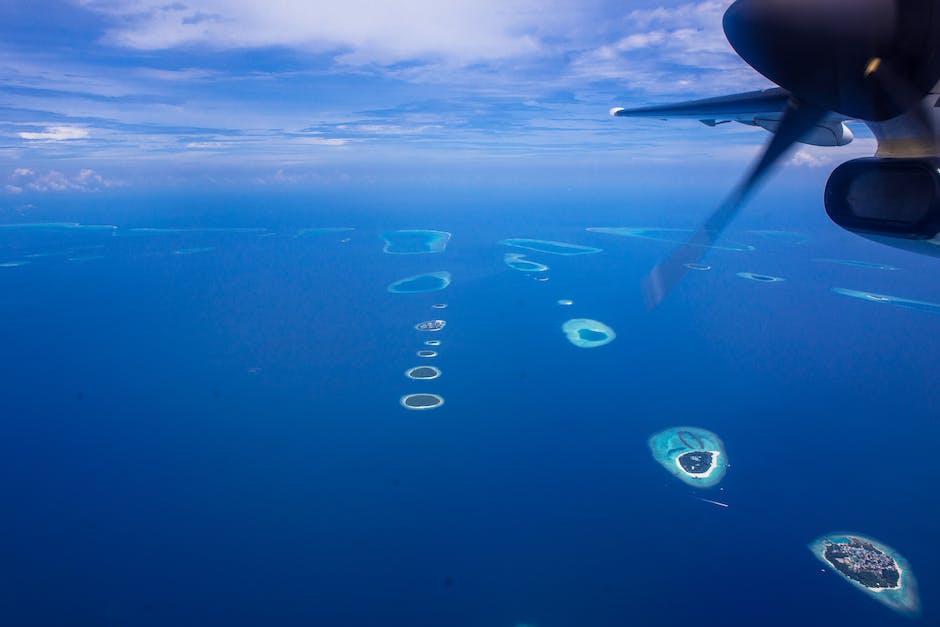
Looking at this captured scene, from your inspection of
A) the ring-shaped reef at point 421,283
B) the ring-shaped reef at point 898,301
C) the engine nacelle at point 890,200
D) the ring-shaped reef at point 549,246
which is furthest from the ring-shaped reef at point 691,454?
the ring-shaped reef at point 549,246

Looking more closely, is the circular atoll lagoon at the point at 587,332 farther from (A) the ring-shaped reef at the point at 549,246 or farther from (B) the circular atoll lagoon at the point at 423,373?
(A) the ring-shaped reef at the point at 549,246

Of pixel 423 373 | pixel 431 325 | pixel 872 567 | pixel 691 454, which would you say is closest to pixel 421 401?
pixel 423 373

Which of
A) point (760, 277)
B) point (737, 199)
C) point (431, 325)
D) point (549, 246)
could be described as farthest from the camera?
point (549, 246)

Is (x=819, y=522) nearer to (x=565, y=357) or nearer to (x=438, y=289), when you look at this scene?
(x=565, y=357)

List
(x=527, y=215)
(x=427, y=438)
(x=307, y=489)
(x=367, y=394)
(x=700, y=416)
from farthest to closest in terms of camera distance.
→ (x=527, y=215)
(x=367, y=394)
(x=700, y=416)
(x=427, y=438)
(x=307, y=489)

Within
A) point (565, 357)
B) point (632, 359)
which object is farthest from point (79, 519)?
point (632, 359)

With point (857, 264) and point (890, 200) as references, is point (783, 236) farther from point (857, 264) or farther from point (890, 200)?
point (890, 200)

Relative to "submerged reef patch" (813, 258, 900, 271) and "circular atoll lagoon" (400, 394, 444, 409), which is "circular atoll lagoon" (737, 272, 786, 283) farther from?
"circular atoll lagoon" (400, 394, 444, 409)
